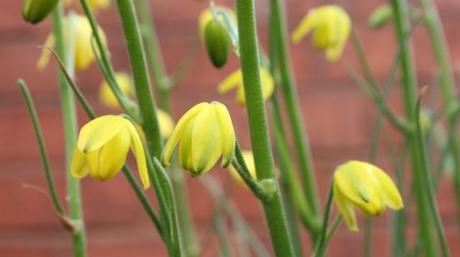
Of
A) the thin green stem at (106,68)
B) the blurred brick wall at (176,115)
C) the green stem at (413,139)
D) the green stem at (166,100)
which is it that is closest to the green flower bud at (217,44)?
the thin green stem at (106,68)

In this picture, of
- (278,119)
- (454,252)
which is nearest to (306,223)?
(278,119)

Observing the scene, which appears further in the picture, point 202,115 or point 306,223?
point 306,223

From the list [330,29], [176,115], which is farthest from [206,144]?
[176,115]

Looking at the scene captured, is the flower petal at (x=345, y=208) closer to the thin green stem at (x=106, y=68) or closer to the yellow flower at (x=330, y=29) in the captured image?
the thin green stem at (x=106, y=68)

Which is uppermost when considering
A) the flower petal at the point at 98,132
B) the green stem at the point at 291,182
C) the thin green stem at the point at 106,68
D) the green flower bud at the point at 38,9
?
the green flower bud at the point at 38,9

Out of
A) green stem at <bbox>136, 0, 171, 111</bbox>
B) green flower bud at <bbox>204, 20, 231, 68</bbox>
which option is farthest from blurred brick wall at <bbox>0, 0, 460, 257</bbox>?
green flower bud at <bbox>204, 20, 231, 68</bbox>

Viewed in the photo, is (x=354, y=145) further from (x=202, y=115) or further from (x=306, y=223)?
(x=202, y=115)

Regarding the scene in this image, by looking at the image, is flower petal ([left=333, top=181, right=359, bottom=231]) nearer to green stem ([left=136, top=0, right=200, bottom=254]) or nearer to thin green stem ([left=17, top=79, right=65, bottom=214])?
thin green stem ([left=17, top=79, right=65, bottom=214])
